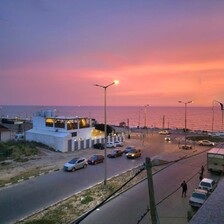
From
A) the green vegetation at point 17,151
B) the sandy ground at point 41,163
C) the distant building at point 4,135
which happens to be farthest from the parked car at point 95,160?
the distant building at point 4,135

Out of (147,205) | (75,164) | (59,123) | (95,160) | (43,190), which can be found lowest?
(43,190)

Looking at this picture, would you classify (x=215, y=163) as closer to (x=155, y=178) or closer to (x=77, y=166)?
(x=155, y=178)

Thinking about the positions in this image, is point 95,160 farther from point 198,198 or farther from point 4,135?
point 4,135

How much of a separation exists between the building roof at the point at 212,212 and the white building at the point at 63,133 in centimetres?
3674

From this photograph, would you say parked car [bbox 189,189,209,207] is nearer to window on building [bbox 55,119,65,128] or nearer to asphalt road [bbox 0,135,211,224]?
asphalt road [bbox 0,135,211,224]

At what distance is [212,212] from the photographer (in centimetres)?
1056

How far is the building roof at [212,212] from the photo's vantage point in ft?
32.0

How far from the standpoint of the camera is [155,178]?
2958 centimetres

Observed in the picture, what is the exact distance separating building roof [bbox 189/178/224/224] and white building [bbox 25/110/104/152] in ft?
121

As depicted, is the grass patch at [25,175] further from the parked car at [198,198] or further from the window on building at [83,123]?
the window on building at [83,123]

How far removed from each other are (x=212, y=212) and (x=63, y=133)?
39808 mm

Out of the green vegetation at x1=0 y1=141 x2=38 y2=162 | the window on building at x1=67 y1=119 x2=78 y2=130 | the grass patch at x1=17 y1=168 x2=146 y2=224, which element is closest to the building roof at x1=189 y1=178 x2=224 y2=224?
the grass patch at x1=17 y1=168 x2=146 y2=224

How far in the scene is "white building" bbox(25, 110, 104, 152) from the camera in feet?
155

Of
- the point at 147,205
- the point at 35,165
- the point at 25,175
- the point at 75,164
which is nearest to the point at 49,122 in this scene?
the point at 35,165
